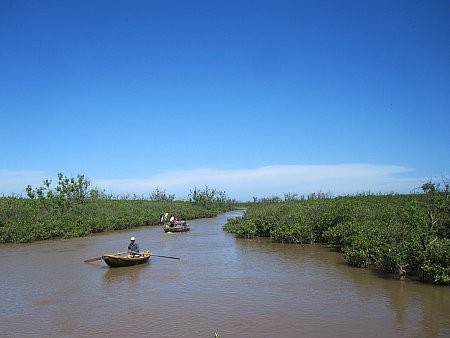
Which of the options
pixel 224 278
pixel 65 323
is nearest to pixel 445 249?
pixel 224 278

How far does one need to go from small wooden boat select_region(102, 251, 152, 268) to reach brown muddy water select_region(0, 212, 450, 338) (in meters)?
0.22

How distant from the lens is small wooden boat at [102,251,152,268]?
14.2m

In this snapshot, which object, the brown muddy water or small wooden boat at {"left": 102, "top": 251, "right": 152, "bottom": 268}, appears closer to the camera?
the brown muddy water

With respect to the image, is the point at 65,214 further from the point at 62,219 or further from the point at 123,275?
the point at 123,275

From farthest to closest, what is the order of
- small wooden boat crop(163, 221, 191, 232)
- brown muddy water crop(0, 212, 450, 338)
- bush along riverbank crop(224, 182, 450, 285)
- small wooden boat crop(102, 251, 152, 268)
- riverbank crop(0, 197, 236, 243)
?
small wooden boat crop(163, 221, 191, 232), riverbank crop(0, 197, 236, 243), small wooden boat crop(102, 251, 152, 268), bush along riverbank crop(224, 182, 450, 285), brown muddy water crop(0, 212, 450, 338)

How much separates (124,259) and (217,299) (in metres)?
5.09

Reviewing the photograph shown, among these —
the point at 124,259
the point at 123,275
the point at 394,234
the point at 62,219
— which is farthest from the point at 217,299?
the point at 62,219

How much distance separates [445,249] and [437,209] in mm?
2152

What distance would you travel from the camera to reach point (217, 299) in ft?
34.9

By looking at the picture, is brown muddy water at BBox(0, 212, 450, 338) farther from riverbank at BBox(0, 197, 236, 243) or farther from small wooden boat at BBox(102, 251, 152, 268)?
riverbank at BBox(0, 197, 236, 243)

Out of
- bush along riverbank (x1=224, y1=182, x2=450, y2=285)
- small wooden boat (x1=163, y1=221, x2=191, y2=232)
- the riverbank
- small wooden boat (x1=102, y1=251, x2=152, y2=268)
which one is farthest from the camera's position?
small wooden boat (x1=163, y1=221, x2=191, y2=232)

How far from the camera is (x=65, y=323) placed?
909cm

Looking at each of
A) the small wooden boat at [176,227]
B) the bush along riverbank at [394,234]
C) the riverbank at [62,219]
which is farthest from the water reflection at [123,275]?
the small wooden boat at [176,227]

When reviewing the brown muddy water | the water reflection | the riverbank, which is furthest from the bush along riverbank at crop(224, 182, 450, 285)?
the riverbank
